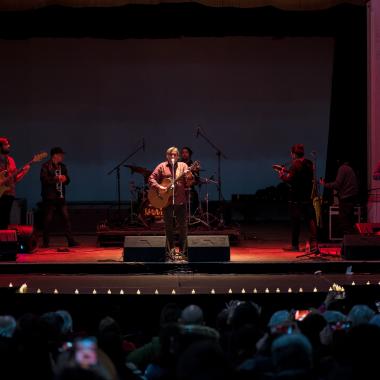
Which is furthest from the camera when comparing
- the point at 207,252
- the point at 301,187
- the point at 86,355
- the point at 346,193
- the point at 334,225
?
the point at 334,225

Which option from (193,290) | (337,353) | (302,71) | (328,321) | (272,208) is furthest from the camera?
(272,208)

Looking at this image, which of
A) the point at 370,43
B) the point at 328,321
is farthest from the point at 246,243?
the point at 328,321

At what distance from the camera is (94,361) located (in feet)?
12.6

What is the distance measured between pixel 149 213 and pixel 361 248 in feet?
14.7

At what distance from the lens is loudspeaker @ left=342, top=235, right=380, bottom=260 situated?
1145cm

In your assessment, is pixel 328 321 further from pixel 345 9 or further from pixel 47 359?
pixel 345 9

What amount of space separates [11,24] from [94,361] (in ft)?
40.3

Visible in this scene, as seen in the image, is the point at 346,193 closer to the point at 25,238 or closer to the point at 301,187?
the point at 301,187

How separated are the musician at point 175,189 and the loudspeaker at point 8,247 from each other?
2331mm

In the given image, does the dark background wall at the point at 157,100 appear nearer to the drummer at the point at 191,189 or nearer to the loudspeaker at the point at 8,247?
the drummer at the point at 191,189

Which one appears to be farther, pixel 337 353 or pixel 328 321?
pixel 328 321

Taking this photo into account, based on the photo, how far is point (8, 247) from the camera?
11.8 metres

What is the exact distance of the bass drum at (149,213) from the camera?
14.4 m

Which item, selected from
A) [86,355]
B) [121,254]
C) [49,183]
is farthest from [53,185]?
[86,355]
